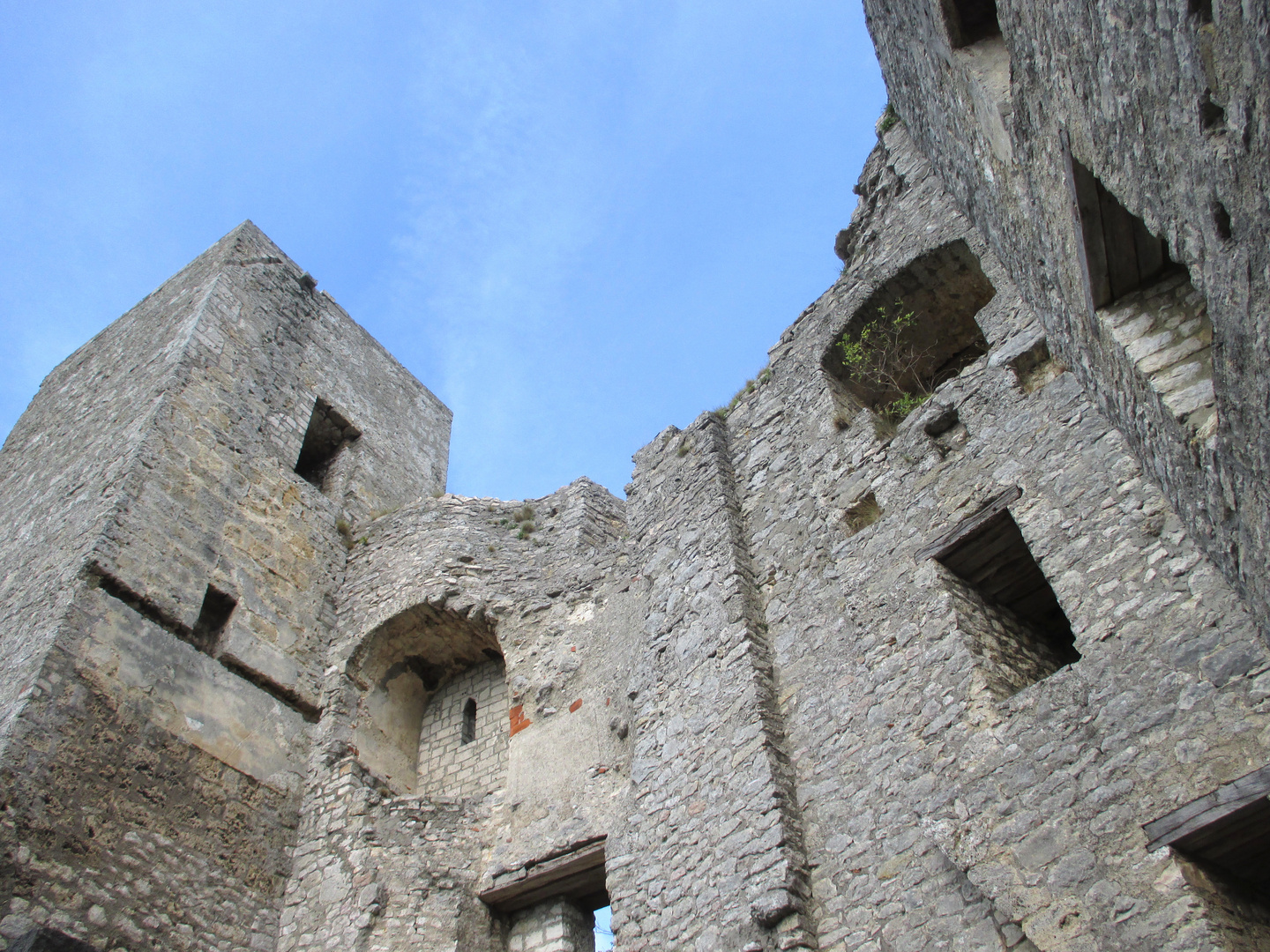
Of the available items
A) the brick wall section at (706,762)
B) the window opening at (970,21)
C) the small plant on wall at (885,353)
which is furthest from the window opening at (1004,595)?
the window opening at (970,21)

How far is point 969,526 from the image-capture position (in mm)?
6199

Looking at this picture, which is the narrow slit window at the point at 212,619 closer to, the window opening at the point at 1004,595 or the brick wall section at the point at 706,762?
the brick wall section at the point at 706,762

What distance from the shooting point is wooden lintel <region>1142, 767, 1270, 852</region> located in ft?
13.3

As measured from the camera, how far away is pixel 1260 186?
2.58 meters

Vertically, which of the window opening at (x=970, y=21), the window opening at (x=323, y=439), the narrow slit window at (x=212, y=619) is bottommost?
the narrow slit window at (x=212, y=619)

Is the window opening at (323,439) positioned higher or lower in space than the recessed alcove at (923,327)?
higher

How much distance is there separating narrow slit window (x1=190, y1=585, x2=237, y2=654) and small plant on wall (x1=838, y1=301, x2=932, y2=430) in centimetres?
629

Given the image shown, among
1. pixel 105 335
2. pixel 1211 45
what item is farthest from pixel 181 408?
pixel 1211 45

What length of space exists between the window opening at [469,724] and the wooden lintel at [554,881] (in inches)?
80.5

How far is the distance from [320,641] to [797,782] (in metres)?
5.86

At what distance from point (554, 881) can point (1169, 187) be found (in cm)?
638

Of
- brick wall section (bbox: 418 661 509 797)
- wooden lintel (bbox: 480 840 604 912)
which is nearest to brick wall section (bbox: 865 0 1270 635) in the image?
wooden lintel (bbox: 480 840 604 912)

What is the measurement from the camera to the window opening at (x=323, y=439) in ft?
42.9

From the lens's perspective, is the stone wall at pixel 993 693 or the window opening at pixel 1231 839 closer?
the window opening at pixel 1231 839
